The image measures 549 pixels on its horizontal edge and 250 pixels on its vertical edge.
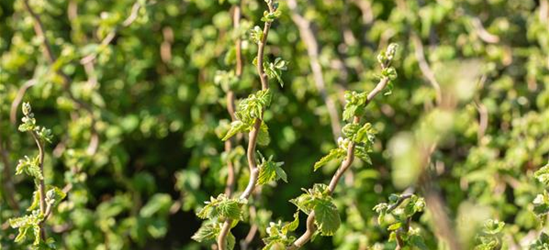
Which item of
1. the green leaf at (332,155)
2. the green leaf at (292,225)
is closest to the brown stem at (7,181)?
the green leaf at (292,225)

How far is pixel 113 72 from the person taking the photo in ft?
11.6

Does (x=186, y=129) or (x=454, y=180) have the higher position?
(x=186, y=129)

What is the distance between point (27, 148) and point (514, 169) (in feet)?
6.68

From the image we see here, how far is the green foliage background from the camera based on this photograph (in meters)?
2.99

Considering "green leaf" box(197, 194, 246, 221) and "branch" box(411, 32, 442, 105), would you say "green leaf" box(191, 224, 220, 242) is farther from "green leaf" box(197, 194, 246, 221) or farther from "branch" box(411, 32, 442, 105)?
"branch" box(411, 32, 442, 105)

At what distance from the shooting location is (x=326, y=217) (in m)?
1.78

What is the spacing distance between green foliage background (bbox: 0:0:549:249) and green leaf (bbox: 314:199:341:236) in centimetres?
87

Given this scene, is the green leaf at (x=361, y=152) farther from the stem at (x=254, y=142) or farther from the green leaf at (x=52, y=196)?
the green leaf at (x=52, y=196)

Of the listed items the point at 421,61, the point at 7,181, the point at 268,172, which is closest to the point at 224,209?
the point at 268,172

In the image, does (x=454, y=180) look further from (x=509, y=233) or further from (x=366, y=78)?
(x=509, y=233)

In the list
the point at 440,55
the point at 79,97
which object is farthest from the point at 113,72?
the point at 440,55

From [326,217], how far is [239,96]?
1.52m

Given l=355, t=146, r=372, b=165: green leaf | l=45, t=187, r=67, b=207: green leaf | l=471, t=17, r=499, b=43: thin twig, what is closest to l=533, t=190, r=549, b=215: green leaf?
l=355, t=146, r=372, b=165: green leaf

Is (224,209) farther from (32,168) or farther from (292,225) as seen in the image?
(32,168)
